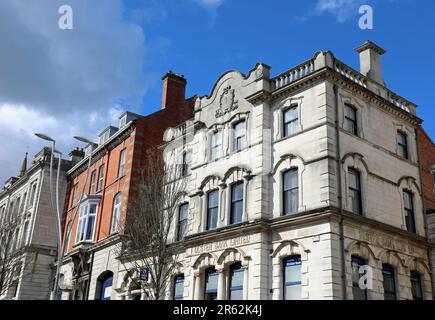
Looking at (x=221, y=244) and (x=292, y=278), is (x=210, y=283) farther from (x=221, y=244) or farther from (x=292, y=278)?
(x=292, y=278)

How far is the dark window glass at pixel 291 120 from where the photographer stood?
77.5 feet

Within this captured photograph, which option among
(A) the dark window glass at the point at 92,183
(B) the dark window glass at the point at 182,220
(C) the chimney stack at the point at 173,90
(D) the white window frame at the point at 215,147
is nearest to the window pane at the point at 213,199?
(D) the white window frame at the point at 215,147

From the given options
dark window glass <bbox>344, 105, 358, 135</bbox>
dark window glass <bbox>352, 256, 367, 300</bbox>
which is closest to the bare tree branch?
dark window glass <bbox>352, 256, 367, 300</bbox>

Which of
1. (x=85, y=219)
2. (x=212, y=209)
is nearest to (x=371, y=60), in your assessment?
(x=212, y=209)

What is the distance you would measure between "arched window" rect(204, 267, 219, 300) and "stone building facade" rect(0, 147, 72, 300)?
73.7 feet

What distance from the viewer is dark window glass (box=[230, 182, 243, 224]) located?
2428 cm

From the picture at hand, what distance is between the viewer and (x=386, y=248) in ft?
73.0

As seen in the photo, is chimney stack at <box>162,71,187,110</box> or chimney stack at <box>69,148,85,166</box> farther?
chimney stack at <box>69,148,85,166</box>

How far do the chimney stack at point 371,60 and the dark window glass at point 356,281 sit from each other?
1026 centimetres

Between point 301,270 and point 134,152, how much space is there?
17.0 metres

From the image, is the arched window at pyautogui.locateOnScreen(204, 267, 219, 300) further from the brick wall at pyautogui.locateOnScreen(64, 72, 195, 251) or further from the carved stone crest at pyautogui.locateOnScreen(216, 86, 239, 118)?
the brick wall at pyautogui.locateOnScreen(64, 72, 195, 251)

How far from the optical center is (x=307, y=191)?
70.7ft
